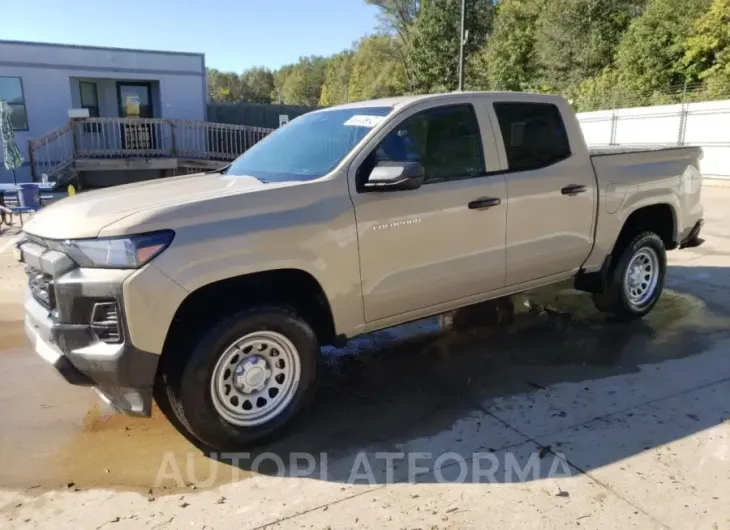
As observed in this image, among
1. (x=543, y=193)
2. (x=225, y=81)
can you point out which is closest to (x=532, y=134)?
(x=543, y=193)

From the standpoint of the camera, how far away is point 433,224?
3928 mm

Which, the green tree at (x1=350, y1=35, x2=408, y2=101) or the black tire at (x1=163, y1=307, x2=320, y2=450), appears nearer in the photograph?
the black tire at (x1=163, y1=307, x2=320, y2=450)

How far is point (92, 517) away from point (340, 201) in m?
2.09

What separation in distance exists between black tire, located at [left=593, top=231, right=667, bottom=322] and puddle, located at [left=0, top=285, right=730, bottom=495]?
5.6 inches

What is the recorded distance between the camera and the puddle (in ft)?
11.0

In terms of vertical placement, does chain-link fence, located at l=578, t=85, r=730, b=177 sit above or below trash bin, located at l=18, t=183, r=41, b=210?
above

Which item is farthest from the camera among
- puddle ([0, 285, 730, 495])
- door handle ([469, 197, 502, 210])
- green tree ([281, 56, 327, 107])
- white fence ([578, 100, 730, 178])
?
green tree ([281, 56, 327, 107])

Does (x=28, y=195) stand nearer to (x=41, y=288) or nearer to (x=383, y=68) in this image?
(x=41, y=288)

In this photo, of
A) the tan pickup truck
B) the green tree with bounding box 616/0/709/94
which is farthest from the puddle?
the green tree with bounding box 616/0/709/94

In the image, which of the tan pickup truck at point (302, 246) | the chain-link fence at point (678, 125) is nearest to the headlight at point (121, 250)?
the tan pickup truck at point (302, 246)

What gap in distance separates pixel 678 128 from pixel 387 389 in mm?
19525

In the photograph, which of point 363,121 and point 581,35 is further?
point 581,35

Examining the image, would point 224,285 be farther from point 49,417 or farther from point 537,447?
point 537,447

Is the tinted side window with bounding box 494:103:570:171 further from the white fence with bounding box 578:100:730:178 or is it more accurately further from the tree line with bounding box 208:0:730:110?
the tree line with bounding box 208:0:730:110
